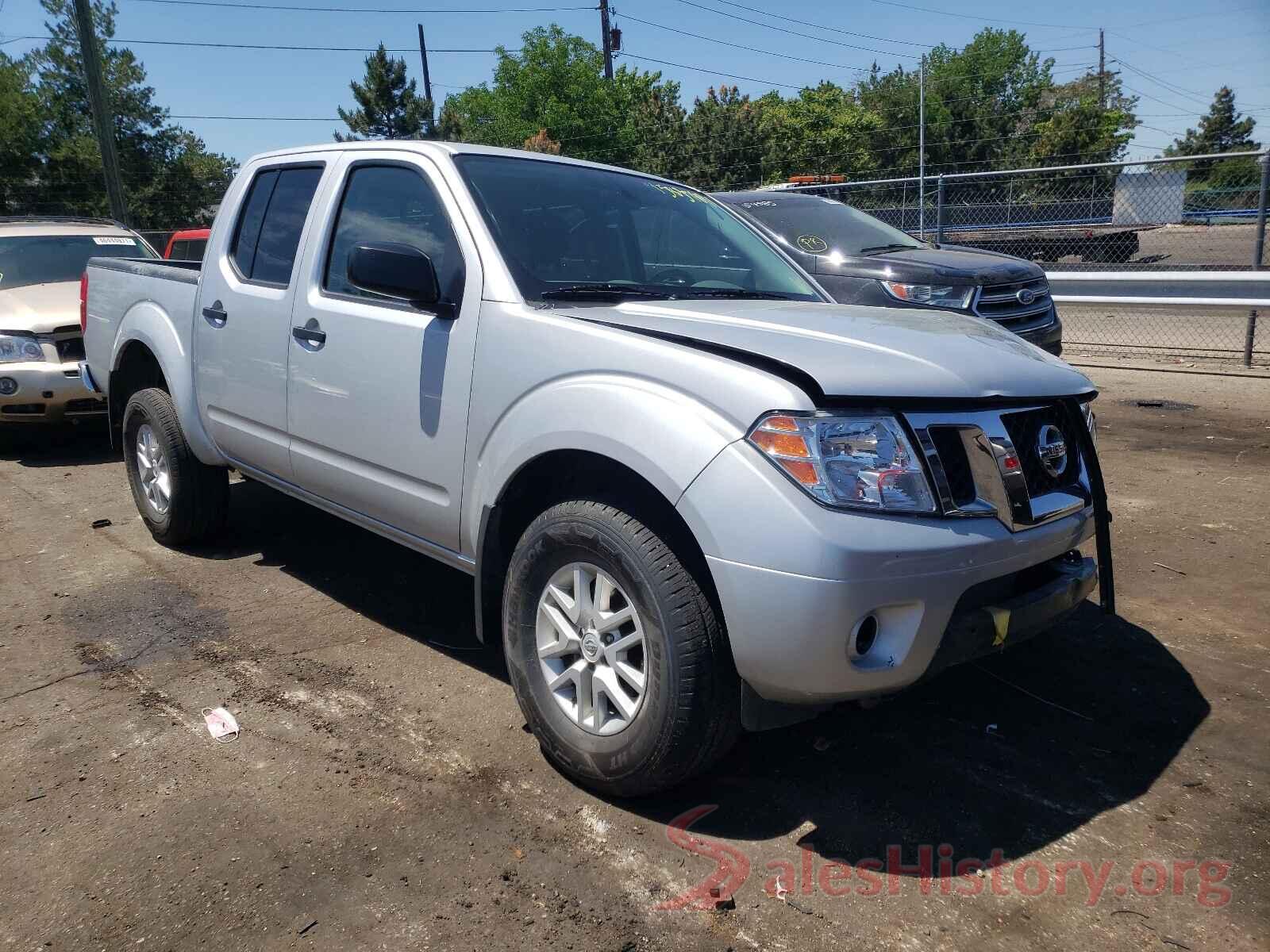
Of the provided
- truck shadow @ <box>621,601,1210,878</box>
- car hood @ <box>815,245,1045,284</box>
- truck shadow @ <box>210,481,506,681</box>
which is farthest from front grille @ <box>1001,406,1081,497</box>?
car hood @ <box>815,245,1045,284</box>

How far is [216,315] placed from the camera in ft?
14.6

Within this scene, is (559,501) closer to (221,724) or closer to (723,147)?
(221,724)

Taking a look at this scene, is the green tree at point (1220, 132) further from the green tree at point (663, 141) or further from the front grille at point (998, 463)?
the front grille at point (998, 463)

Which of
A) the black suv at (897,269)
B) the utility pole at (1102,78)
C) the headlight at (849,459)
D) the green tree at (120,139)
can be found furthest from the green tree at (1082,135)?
the headlight at (849,459)

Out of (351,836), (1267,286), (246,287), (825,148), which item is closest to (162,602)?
(246,287)

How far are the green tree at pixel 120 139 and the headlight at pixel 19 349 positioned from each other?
42.5m

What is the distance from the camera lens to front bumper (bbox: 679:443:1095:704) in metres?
2.32

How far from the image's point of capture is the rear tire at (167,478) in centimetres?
488

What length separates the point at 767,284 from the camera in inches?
153

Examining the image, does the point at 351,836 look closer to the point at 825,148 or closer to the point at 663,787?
the point at 663,787

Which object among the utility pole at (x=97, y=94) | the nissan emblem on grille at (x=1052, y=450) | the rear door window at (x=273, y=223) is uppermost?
the utility pole at (x=97, y=94)

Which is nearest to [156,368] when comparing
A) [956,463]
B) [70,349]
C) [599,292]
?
[70,349]

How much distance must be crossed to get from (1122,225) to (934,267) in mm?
7296

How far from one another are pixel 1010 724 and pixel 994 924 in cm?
107
